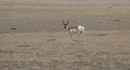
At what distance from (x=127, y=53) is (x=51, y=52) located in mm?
3417

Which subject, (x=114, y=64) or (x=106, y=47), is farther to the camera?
(x=106, y=47)

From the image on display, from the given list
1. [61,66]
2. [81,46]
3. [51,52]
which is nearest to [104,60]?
[61,66]

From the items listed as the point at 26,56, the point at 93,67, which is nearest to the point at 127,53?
the point at 93,67

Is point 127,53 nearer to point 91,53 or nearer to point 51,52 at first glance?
point 91,53

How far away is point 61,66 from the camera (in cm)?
896

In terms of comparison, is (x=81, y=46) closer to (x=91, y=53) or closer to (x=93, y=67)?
(x=91, y=53)

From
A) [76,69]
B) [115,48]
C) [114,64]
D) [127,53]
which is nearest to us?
[76,69]

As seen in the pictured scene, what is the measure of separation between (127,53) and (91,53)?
5.27 ft

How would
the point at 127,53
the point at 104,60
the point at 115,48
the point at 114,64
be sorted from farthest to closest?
1. the point at 115,48
2. the point at 127,53
3. the point at 104,60
4. the point at 114,64

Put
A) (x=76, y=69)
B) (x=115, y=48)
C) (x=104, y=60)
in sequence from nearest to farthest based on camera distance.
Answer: (x=76, y=69) → (x=104, y=60) → (x=115, y=48)

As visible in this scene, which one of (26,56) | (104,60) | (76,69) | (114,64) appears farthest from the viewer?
(26,56)

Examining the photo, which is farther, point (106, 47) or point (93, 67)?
point (106, 47)

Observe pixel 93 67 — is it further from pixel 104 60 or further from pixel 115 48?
pixel 115 48

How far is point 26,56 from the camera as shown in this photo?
10875mm
